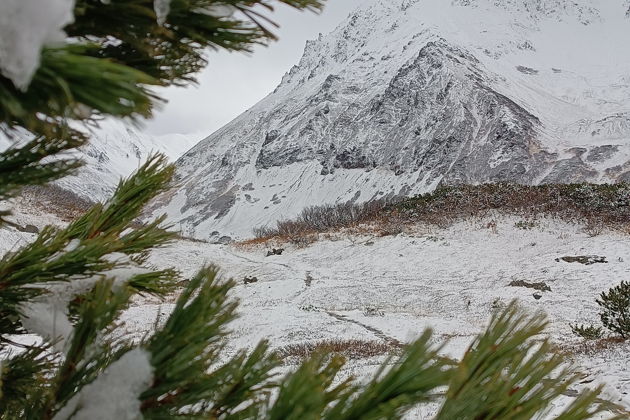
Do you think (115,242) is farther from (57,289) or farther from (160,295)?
(160,295)

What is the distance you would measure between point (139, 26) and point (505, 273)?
17.4 meters

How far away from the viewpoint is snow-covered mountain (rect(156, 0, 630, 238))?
252 feet

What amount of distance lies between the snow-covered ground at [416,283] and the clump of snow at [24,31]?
5147mm

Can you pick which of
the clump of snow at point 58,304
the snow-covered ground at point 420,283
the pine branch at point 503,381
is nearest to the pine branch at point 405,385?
the pine branch at point 503,381

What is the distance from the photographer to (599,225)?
63.0 ft

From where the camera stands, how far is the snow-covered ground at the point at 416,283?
10.9 metres

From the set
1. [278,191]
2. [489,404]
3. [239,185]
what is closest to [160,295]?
[489,404]

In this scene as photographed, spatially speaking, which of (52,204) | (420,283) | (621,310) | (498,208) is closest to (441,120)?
(498,208)

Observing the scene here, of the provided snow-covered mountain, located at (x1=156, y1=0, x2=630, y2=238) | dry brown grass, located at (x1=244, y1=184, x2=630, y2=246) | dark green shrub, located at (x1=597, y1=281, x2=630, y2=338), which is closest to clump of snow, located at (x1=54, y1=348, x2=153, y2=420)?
dark green shrub, located at (x1=597, y1=281, x2=630, y2=338)

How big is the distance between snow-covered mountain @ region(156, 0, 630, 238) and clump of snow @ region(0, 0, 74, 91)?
74.1 metres

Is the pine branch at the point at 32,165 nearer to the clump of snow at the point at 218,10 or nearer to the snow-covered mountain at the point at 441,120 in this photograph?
the clump of snow at the point at 218,10

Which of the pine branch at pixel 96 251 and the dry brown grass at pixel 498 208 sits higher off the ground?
the pine branch at pixel 96 251

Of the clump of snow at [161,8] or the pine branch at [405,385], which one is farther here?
the clump of snow at [161,8]

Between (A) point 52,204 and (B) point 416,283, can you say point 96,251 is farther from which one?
(A) point 52,204
